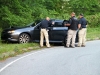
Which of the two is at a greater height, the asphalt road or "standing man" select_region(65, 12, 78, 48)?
"standing man" select_region(65, 12, 78, 48)

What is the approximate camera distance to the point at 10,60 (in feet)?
40.4

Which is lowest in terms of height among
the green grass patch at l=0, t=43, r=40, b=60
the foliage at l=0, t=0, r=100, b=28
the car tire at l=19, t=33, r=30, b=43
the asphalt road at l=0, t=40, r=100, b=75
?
the asphalt road at l=0, t=40, r=100, b=75

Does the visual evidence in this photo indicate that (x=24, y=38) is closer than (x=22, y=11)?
Yes

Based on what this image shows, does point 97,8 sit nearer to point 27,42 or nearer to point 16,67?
point 27,42

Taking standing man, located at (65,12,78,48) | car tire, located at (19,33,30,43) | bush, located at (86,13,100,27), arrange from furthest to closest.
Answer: bush, located at (86,13,100,27), car tire, located at (19,33,30,43), standing man, located at (65,12,78,48)

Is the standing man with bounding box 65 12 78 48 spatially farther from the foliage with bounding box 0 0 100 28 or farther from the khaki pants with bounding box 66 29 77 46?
the foliage with bounding box 0 0 100 28

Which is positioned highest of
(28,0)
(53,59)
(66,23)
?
(28,0)

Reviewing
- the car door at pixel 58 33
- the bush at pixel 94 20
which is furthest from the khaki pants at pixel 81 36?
the bush at pixel 94 20

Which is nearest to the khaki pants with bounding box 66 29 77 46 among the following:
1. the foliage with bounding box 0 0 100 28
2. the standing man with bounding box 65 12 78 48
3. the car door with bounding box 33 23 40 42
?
the standing man with bounding box 65 12 78 48

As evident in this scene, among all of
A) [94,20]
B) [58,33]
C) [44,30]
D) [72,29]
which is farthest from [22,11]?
[94,20]

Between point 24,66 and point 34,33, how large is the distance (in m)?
6.81

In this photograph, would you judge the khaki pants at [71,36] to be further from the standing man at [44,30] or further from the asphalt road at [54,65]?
the asphalt road at [54,65]

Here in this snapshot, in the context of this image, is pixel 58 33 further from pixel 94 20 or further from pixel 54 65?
pixel 94 20

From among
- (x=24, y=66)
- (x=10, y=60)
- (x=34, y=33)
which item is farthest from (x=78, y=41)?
(x=24, y=66)
